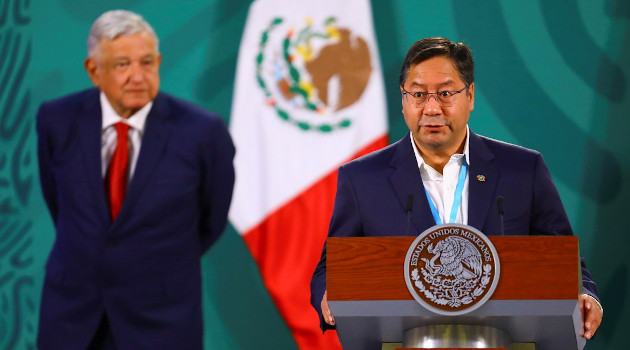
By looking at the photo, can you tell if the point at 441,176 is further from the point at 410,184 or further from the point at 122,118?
the point at 122,118

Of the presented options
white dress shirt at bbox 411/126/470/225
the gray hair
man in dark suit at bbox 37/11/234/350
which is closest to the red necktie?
man in dark suit at bbox 37/11/234/350

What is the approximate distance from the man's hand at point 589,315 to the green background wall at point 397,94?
195 cm

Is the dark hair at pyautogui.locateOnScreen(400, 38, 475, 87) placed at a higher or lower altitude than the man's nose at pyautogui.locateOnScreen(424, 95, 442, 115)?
higher

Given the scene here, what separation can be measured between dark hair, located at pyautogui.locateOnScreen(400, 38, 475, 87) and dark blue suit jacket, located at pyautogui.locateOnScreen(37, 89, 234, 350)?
101cm

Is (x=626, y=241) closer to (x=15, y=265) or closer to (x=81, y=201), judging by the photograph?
(x=81, y=201)

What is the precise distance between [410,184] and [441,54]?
0.44 m

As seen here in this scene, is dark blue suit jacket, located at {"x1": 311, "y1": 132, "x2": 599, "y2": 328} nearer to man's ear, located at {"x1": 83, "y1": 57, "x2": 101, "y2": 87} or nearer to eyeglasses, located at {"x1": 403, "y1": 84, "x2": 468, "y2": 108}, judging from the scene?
eyeglasses, located at {"x1": 403, "y1": 84, "x2": 468, "y2": 108}

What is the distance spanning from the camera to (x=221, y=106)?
4496mm

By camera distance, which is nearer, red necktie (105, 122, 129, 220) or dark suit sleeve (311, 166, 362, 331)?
dark suit sleeve (311, 166, 362, 331)

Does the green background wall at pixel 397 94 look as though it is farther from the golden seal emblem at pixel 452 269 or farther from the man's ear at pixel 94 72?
the golden seal emblem at pixel 452 269

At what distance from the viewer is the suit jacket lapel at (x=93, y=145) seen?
335cm

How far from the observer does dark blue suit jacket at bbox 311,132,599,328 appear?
2762 mm

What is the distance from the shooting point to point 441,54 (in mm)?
2928

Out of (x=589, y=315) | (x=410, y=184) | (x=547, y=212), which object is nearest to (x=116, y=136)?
(x=410, y=184)
